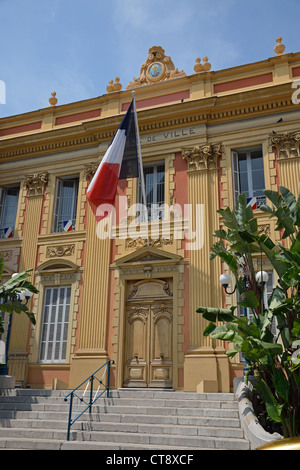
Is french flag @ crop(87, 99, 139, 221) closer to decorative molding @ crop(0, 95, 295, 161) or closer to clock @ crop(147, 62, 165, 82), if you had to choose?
decorative molding @ crop(0, 95, 295, 161)

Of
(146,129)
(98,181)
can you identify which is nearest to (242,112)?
(146,129)

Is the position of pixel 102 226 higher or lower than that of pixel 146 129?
lower

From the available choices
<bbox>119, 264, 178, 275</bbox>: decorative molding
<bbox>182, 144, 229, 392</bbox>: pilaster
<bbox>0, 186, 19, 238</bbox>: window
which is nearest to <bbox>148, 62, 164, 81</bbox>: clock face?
<bbox>182, 144, 229, 392</bbox>: pilaster

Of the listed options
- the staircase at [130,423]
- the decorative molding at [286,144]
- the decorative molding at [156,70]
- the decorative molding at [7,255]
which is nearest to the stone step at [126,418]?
the staircase at [130,423]

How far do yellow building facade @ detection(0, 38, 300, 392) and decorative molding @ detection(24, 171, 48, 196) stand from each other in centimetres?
4

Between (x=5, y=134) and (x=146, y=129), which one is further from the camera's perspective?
(x=5, y=134)

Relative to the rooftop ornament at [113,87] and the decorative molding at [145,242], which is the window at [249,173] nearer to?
the decorative molding at [145,242]

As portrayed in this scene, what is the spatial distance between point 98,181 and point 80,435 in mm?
6230

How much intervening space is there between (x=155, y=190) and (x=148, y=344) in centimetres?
483

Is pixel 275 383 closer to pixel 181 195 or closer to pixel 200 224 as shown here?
pixel 200 224

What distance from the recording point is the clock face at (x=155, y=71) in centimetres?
1509

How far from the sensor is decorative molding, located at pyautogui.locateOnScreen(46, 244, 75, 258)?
14.2 m

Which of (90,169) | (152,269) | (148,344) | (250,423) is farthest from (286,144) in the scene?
(250,423)

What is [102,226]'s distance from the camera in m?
13.9
